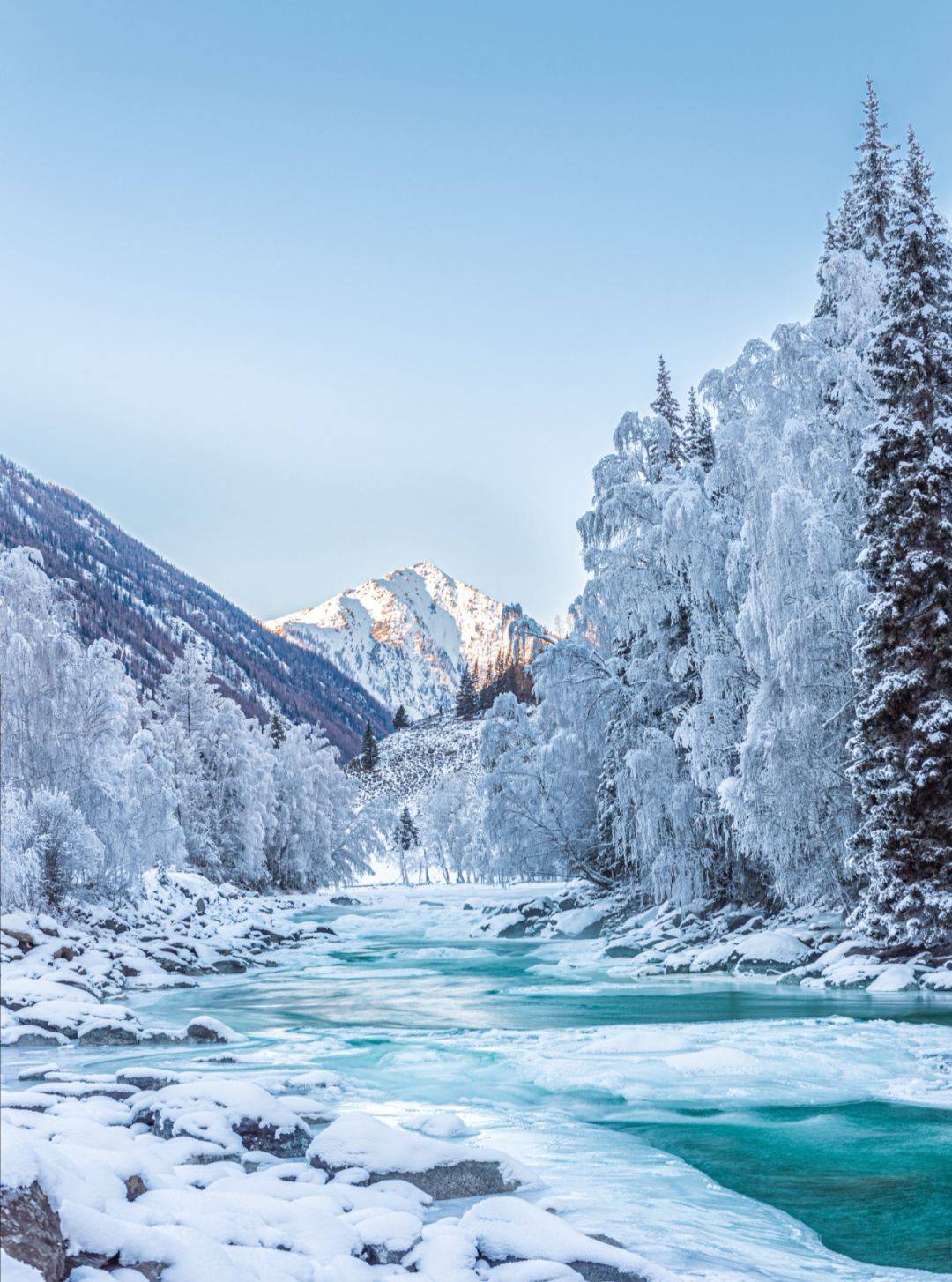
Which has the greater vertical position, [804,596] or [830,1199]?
[804,596]

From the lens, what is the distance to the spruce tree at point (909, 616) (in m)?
15.2

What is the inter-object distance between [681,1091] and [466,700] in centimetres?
13186

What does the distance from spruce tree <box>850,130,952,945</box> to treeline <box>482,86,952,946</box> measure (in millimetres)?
35

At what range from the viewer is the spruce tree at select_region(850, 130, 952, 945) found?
15.2 metres

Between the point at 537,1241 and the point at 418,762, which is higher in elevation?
the point at 418,762

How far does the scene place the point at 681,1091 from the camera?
33.2ft

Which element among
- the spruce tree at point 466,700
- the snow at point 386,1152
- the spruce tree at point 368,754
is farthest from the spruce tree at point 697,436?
the spruce tree at point 466,700

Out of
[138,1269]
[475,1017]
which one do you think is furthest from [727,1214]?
[475,1017]

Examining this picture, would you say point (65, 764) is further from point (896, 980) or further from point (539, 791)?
point (896, 980)

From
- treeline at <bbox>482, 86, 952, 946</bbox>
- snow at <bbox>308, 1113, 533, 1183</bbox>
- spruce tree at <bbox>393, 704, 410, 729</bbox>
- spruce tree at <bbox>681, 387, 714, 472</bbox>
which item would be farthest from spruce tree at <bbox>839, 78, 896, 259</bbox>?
spruce tree at <bbox>393, 704, 410, 729</bbox>

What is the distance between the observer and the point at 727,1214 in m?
Result: 6.63

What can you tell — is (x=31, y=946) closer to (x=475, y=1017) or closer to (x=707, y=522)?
(x=475, y=1017)

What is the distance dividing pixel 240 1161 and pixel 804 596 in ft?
45.7

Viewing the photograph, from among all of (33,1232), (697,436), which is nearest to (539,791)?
(697,436)
